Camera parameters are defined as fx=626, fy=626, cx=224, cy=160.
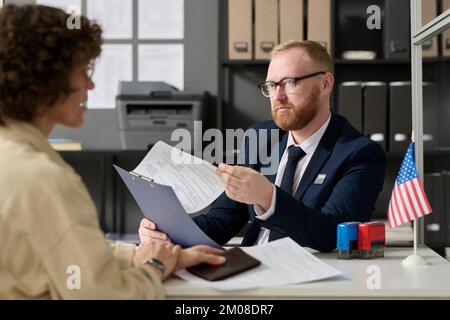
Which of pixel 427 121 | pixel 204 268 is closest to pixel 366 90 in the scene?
pixel 427 121

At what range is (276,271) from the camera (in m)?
1.22

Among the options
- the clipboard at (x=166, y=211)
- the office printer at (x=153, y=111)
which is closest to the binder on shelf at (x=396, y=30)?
the office printer at (x=153, y=111)

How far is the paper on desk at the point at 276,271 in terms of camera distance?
45.3 inches

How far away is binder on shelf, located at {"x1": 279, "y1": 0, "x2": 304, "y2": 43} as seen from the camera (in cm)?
331

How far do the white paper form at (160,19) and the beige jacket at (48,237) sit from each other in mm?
2960

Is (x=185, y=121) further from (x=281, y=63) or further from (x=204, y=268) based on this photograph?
(x=204, y=268)

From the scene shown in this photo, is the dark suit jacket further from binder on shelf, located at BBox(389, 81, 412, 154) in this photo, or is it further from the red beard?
binder on shelf, located at BBox(389, 81, 412, 154)

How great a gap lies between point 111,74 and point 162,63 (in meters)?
0.33
